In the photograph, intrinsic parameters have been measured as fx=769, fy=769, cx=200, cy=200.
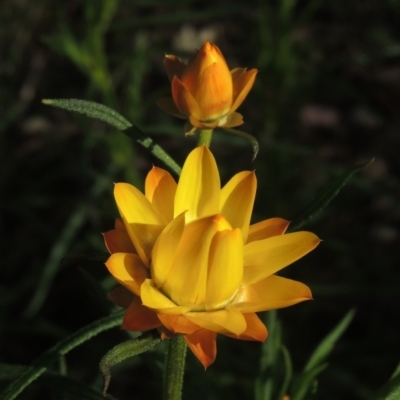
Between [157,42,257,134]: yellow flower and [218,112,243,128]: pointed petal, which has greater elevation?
[157,42,257,134]: yellow flower

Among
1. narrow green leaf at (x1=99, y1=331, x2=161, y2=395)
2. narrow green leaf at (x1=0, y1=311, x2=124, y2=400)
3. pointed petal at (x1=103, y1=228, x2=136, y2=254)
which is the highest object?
pointed petal at (x1=103, y1=228, x2=136, y2=254)

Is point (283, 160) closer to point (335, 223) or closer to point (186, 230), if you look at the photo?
point (335, 223)

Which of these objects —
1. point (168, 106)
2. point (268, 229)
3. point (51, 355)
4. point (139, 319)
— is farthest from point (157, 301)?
point (168, 106)

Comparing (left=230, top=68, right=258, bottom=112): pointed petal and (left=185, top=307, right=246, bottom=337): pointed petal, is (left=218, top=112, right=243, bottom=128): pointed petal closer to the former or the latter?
(left=230, top=68, right=258, bottom=112): pointed petal

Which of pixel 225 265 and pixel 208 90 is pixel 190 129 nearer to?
pixel 208 90

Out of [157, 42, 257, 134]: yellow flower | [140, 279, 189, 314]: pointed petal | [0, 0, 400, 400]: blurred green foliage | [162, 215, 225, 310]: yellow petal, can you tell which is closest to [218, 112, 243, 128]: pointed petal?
[157, 42, 257, 134]: yellow flower

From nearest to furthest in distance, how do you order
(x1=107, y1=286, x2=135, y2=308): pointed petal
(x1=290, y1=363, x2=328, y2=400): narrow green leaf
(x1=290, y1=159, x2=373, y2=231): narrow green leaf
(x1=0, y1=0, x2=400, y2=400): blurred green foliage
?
(x1=107, y1=286, x2=135, y2=308): pointed petal < (x1=290, y1=159, x2=373, y2=231): narrow green leaf < (x1=290, y1=363, x2=328, y2=400): narrow green leaf < (x1=0, y1=0, x2=400, y2=400): blurred green foliage
